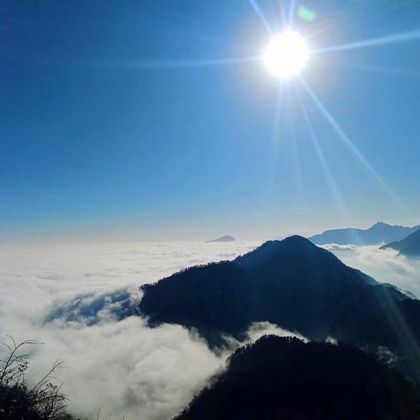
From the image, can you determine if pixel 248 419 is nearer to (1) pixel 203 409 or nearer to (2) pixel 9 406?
(1) pixel 203 409

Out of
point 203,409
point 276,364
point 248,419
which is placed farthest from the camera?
point 276,364

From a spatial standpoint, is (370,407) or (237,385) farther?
(237,385)

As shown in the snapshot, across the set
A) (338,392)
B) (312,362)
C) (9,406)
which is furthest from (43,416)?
(312,362)

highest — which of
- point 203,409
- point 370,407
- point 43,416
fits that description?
point 43,416

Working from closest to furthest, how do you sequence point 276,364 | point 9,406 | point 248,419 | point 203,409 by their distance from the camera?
point 9,406 → point 248,419 → point 203,409 → point 276,364

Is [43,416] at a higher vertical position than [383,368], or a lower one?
higher

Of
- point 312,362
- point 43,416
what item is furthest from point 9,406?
point 312,362
